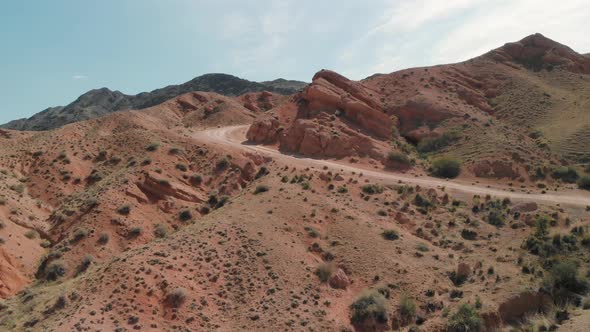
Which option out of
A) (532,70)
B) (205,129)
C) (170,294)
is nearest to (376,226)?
(170,294)

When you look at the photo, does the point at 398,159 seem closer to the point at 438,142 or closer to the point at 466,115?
the point at 438,142

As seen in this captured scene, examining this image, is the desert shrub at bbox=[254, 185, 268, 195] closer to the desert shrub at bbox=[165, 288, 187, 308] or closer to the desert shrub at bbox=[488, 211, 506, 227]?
the desert shrub at bbox=[165, 288, 187, 308]

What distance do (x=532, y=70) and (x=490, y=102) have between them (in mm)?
12323

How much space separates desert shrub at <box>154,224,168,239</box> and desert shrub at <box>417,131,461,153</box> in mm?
30455

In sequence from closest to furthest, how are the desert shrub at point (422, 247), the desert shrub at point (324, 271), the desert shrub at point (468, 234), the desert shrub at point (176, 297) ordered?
the desert shrub at point (176, 297), the desert shrub at point (324, 271), the desert shrub at point (422, 247), the desert shrub at point (468, 234)

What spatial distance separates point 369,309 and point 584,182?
27919 millimetres

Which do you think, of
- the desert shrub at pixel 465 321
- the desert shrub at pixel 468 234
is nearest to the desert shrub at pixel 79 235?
the desert shrub at pixel 465 321

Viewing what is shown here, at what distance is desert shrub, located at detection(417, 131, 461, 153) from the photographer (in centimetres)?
5297

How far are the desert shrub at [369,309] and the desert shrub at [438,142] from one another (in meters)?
29.8

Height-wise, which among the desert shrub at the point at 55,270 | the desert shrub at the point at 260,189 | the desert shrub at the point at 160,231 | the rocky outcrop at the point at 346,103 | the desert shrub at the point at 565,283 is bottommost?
the desert shrub at the point at 565,283

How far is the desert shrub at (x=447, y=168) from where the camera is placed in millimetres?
46562

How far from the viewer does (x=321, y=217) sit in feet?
112

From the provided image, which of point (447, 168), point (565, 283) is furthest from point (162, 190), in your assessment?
point (565, 283)

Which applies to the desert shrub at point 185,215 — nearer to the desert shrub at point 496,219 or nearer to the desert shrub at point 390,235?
the desert shrub at point 390,235
